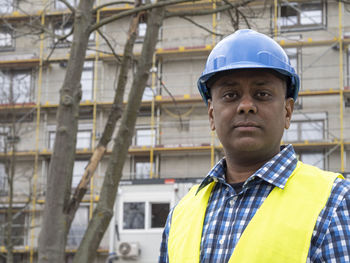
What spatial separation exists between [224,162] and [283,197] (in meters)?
0.43

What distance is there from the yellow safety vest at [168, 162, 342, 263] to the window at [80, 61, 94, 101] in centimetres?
2226

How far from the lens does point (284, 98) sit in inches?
87.3

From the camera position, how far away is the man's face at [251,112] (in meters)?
2.11

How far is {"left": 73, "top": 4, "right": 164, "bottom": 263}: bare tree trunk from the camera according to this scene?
6195 millimetres

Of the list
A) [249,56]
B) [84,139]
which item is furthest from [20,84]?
[249,56]

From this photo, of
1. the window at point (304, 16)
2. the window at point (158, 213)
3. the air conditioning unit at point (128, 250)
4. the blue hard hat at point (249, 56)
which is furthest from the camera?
the window at point (304, 16)

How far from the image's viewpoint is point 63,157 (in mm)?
6004

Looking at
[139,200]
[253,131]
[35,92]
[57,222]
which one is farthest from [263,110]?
[35,92]

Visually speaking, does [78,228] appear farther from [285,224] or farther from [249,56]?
[285,224]

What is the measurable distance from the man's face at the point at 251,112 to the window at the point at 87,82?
22.1 m

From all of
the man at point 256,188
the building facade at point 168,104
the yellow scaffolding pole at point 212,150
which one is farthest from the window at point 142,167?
the man at point 256,188

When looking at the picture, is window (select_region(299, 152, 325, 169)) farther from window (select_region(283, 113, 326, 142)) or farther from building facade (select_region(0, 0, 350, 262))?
window (select_region(283, 113, 326, 142))

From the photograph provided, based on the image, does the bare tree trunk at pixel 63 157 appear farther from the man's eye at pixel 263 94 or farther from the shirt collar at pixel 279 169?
the man's eye at pixel 263 94

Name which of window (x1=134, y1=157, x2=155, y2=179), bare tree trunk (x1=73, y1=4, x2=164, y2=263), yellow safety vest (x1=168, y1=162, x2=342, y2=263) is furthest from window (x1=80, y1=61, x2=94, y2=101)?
yellow safety vest (x1=168, y1=162, x2=342, y2=263)
